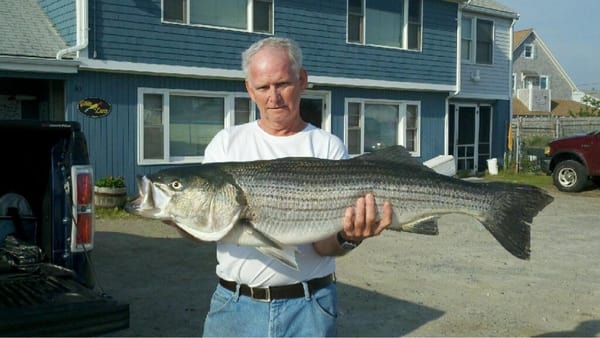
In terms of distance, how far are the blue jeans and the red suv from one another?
620 inches

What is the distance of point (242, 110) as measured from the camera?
51.8ft

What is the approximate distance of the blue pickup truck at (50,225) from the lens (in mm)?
3980

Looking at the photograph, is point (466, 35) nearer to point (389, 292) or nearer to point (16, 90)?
point (16, 90)

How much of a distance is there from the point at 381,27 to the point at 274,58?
53.7 feet

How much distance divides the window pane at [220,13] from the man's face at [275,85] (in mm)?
12269

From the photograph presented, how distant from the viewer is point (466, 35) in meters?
22.3

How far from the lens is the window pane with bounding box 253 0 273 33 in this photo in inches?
619

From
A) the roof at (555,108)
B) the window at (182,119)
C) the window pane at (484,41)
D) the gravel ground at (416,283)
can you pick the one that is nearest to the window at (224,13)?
the window at (182,119)

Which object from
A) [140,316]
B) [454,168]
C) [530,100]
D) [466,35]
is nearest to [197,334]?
[140,316]

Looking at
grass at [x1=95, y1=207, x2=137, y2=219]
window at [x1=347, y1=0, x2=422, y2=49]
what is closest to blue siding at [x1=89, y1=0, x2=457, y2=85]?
window at [x1=347, y1=0, x2=422, y2=49]

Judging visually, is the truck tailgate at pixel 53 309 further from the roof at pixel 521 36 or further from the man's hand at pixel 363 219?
the roof at pixel 521 36

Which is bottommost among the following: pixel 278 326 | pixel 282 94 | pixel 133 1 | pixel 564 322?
pixel 564 322

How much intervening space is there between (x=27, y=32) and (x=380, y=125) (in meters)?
9.73

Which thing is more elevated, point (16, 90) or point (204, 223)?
point (16, 90)
